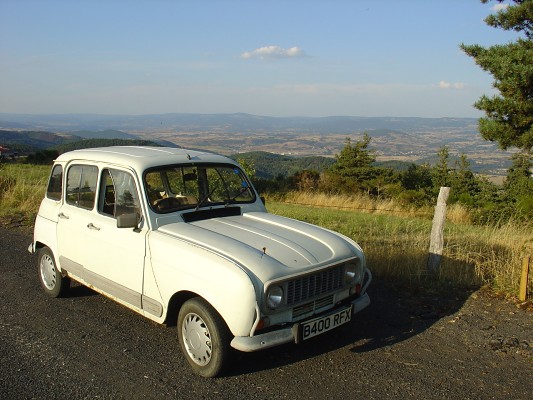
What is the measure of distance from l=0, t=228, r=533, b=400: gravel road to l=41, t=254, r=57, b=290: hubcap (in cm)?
20

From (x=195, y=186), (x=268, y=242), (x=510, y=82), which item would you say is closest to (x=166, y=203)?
(x=195, y=186)

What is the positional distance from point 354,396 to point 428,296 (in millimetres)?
2857

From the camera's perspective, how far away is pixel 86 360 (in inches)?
169

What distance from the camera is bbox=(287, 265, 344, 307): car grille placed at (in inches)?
155

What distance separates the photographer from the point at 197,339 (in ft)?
13.3

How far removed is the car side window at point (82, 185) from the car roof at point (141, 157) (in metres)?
0.12

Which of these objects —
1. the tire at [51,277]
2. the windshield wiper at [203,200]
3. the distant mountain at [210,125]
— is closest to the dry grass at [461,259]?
the windshield wiper at [203,200]

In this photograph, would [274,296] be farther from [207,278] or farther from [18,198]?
[18,198]

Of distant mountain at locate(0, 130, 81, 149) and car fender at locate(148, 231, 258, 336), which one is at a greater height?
car fender at locate(148, 231, 258, 336)

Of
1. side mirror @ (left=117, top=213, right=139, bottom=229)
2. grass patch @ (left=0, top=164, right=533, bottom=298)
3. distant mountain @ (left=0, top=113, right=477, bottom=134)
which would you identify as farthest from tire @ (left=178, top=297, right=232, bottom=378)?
distant mountain @ (left=0, top=113, right=477, bottom=134)

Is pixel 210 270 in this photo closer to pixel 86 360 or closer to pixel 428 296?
pixel 86 360

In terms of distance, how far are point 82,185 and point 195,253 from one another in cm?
218

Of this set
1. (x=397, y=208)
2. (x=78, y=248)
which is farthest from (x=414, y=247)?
(x=397, y=208)

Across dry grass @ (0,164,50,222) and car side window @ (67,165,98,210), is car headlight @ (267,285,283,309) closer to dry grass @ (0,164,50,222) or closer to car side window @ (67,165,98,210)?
car side window @ (67,165,98,210)
